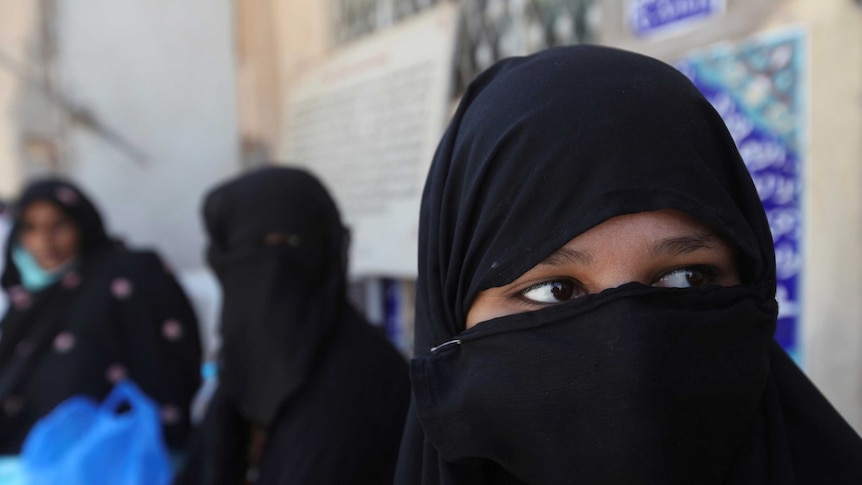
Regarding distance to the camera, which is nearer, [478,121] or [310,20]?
[478,121]

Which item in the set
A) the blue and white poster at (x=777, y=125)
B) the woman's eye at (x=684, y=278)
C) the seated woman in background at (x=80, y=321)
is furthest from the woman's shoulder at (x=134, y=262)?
the woman's eye at (x=684, y=278)

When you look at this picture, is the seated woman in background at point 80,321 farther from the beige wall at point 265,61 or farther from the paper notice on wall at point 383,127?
the beige wall at point 265,61

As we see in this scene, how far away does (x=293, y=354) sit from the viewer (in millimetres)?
1508

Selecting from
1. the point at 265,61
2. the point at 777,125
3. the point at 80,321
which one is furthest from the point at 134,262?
the point at 777,125

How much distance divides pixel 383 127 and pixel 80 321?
4.44ft

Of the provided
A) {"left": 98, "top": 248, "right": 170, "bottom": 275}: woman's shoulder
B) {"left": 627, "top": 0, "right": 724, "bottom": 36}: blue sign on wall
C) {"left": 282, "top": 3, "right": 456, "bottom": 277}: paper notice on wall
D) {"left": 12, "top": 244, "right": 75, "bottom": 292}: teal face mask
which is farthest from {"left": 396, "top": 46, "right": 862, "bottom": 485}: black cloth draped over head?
{"left": 12, "top": 244, "right": 75, "bottom": 292}: teal face mask

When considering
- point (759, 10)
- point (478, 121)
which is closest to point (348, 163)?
point (759, 10)

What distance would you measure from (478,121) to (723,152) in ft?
0.94

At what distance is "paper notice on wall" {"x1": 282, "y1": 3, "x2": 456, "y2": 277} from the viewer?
2.63 metres

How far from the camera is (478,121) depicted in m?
0.85

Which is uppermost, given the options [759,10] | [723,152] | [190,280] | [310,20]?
[310,20]

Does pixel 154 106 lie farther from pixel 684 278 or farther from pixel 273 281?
pixel 684 278

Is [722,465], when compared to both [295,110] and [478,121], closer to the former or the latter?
[478,121]

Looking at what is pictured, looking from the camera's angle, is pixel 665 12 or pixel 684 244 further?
pixel 665 12
